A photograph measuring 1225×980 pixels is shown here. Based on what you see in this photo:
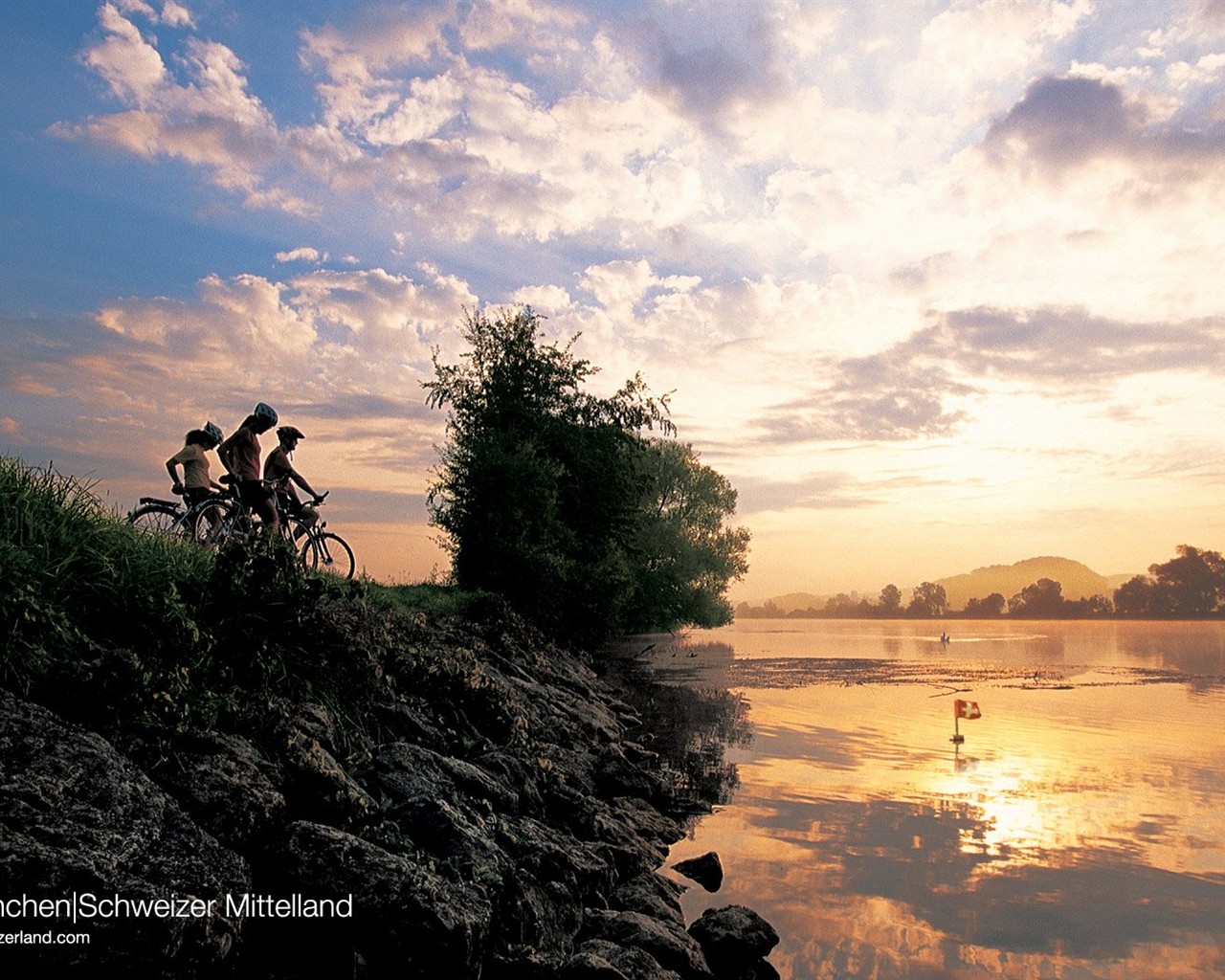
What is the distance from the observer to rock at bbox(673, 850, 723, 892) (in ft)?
31.0

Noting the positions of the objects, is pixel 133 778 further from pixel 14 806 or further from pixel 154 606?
pixel 154 606

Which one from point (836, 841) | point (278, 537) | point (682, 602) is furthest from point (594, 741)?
point (682, 602)

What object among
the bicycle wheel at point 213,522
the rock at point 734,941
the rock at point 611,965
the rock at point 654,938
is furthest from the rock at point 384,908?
the bicycle wheel at point 213,522

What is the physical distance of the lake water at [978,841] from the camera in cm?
806

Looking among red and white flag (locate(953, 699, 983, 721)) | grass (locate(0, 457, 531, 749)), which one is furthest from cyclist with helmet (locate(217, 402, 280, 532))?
red and white flag (locate(953, 699, 983, 721))

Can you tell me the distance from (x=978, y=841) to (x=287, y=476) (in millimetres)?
13300

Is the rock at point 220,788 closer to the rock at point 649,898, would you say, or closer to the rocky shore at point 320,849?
the rocky shore at point 320,849

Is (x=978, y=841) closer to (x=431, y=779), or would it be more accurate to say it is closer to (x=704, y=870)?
(x=704, y=870)

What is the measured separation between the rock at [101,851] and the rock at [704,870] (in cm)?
596

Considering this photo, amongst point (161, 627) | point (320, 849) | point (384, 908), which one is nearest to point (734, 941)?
point (384, 908)

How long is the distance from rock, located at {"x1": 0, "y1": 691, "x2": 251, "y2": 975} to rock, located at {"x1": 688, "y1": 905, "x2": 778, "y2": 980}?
13.8 ft

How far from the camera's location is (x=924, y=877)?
9797 mm

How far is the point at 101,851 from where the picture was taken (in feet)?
14.7

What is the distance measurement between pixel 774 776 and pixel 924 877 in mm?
5323
